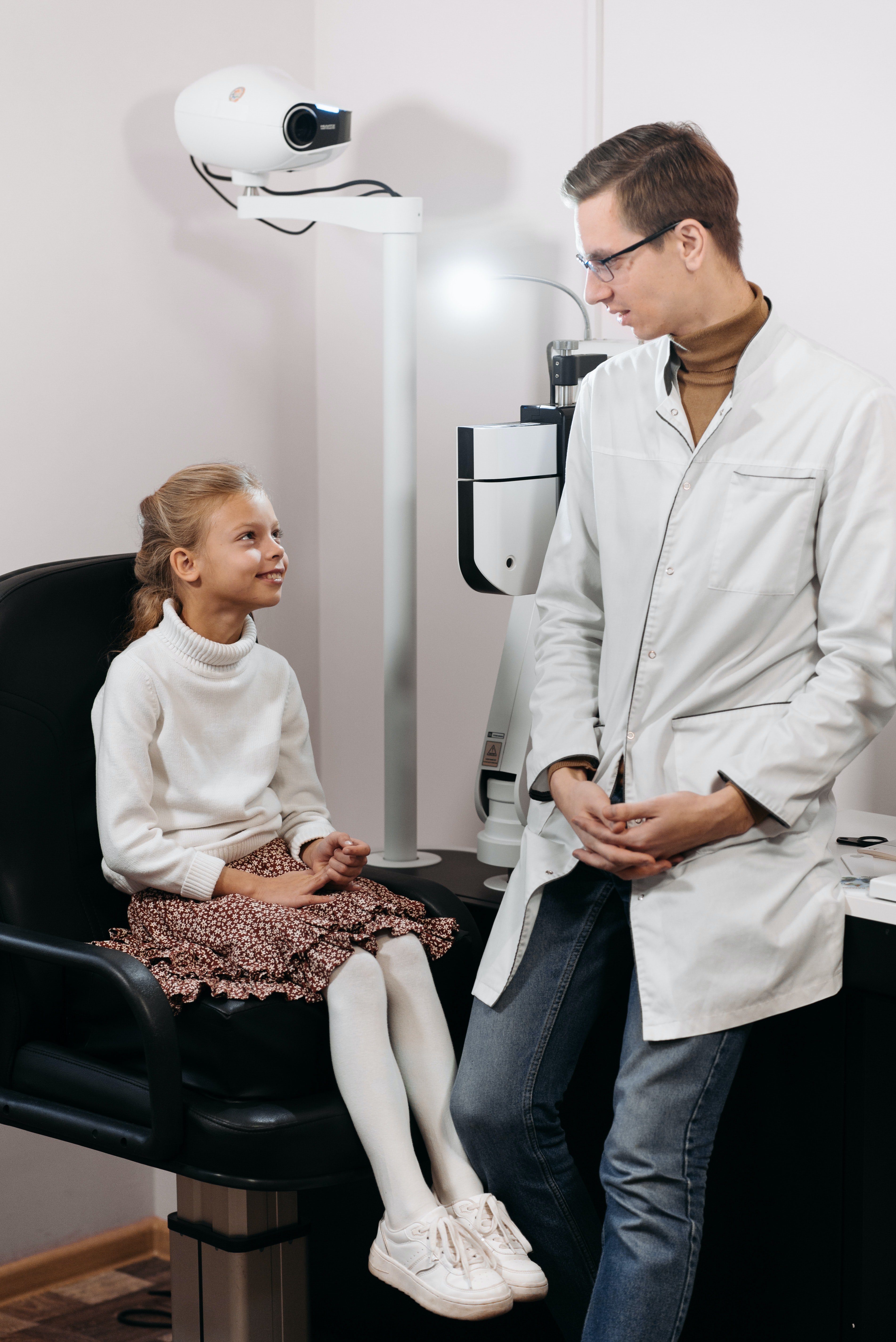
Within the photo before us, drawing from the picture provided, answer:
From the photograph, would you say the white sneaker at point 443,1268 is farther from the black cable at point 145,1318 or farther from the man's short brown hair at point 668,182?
the man's short brown hair at point 668,182

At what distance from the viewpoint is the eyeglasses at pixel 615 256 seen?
4.78 ft

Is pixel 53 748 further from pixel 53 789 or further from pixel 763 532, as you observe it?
pixel 763 532

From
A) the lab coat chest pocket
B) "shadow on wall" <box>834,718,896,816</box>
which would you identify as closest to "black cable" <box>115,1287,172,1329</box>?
"shadow on wall" <box>834,718,896,816</box>

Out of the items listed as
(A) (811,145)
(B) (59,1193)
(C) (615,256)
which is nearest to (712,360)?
(C) (615,256)

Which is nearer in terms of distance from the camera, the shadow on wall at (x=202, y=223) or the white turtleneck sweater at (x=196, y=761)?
the white turtleneck sweater at (x=196, y=761)

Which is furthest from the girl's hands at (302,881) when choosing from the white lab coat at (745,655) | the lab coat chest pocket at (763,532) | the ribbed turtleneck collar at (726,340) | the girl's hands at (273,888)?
the ribbed turtleneck collar at (726,340)

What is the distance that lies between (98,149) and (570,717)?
4.37 ft

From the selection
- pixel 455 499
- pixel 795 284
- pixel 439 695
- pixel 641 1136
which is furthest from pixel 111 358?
pixel 641 1136

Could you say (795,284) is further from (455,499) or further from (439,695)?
(439,695)

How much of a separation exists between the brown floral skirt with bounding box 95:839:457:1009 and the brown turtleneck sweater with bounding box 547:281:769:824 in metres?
0.28

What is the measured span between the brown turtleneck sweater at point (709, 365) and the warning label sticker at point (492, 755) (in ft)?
1.41

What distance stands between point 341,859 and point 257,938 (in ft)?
0.59

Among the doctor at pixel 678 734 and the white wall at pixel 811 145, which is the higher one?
the white wall at pixel 811 145

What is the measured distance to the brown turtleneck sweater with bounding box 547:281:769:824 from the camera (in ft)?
4.81
